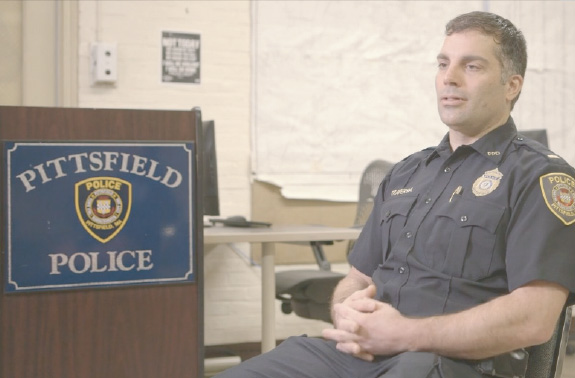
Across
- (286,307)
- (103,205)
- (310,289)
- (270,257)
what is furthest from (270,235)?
(103,205)

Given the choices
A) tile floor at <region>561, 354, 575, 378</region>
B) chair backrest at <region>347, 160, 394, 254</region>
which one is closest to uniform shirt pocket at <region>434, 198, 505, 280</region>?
tile floor at <region>561, 354, 575, 378</region>

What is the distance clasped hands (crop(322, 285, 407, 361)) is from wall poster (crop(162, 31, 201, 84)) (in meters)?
2.49

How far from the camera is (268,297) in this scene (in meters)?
2.73

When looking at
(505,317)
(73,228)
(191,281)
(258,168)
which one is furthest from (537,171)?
(258,168)

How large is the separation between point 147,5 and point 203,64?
42 cm

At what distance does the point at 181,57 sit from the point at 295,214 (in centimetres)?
108

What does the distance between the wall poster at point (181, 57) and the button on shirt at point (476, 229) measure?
2299mm

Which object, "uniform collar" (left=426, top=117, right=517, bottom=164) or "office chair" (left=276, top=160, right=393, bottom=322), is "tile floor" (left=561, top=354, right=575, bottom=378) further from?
"office chair" (left=276, top=160, right=393, bottom=322)

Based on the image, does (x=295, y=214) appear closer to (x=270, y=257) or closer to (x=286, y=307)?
(x=286, y=307)

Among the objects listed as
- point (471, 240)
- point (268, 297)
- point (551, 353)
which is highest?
point (471, 240)

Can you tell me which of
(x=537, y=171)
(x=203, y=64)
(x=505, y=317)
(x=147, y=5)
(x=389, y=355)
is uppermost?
(x=147, y=5)

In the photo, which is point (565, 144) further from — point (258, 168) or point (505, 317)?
point (505, 317)

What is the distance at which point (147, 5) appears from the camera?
12.0 feet

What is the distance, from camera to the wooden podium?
1.80 m
